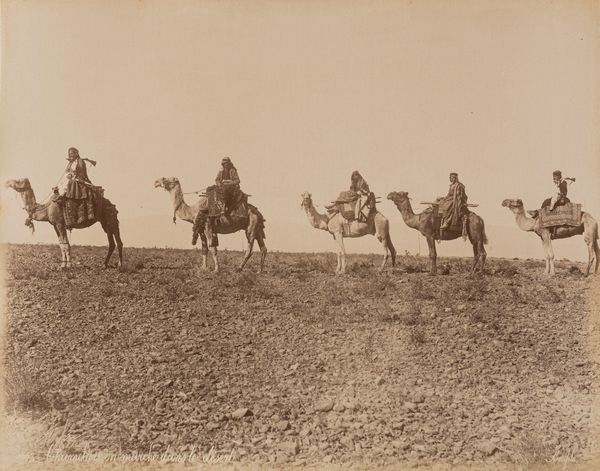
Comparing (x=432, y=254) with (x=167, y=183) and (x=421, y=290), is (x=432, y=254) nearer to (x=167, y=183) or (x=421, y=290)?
(x=421, y=290)

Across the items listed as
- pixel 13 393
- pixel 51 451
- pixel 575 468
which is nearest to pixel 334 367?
pixel 575 468

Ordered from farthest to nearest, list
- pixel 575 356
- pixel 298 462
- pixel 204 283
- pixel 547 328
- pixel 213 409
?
pixel 204 283, pixel 547 328, pixel 575 356, pixel 213 409, pixel 298 462

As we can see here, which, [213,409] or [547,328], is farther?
[547,328]

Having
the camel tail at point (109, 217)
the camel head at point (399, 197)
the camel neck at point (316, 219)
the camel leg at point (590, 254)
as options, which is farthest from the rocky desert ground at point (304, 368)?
the camel neck at point (316, 219)

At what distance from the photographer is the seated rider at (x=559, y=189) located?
13.7 m

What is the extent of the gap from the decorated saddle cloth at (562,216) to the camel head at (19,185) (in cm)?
1202

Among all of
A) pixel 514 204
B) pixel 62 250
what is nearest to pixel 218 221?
pixel 62 250

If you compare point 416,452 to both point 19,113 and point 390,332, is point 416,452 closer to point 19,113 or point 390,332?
point 390,332

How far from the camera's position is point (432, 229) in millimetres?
15383

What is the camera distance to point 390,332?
10922mm

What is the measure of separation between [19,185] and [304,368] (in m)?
→ 7.38

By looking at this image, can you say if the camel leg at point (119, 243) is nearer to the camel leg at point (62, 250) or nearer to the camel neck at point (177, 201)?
the camel leg at point (62, 250)

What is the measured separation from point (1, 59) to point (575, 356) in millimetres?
11505

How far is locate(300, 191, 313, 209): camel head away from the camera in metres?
15.5
